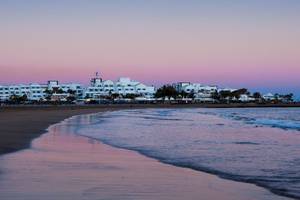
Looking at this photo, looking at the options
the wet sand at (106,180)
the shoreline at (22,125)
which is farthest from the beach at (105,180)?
the shoreline at (22,125)

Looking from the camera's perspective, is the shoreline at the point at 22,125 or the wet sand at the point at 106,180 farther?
the shoreline at the point at 22,125

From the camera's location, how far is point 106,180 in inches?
396

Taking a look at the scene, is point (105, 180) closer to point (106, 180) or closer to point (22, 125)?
point (106, 180)

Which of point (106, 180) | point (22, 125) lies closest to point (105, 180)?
point (106, 180)

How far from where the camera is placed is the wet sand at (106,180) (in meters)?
8.52

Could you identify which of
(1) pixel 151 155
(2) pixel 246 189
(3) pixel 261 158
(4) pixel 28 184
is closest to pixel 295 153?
(3) pixel 261 158

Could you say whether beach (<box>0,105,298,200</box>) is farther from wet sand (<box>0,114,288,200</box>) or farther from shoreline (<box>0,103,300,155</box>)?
shoreline (<box>0,103,300,155</box>)

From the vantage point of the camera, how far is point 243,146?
1828 cm

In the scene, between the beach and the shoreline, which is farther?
the shoreline

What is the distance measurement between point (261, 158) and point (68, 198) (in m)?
7.62

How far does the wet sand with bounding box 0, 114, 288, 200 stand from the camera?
27.9 feet

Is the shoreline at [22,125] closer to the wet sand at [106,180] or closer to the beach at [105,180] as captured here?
the beach at [105,180]

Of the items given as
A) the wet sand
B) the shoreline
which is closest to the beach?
the wet sand

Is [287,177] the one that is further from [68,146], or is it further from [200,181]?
[68,146]
